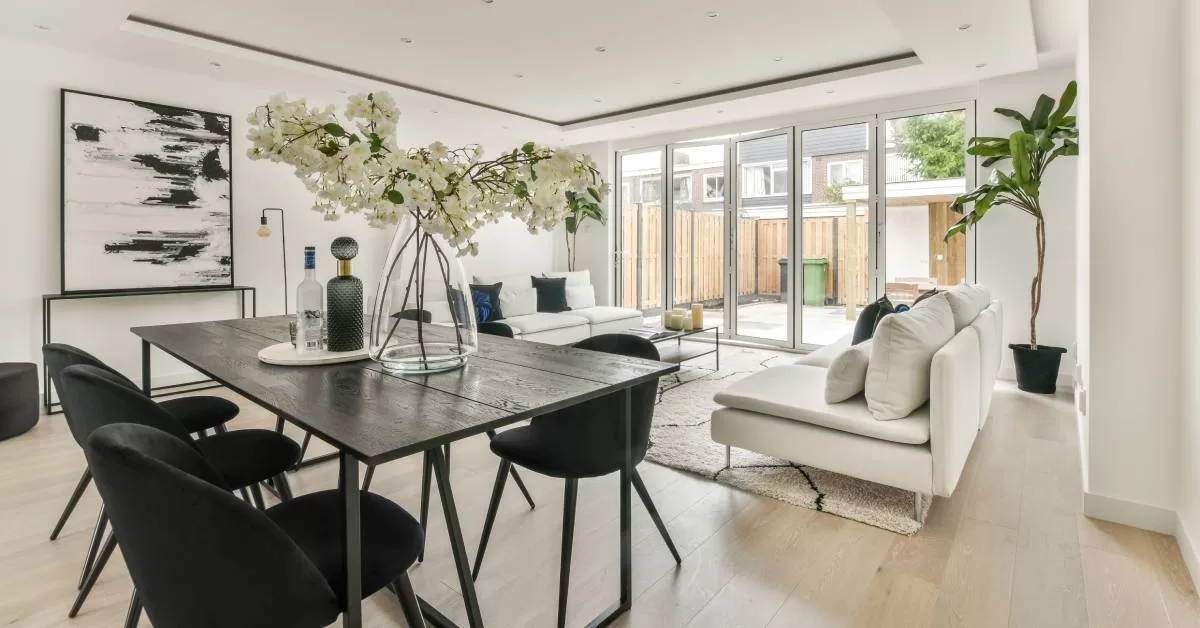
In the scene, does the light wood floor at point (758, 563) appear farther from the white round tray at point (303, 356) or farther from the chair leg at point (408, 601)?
the white round tray at point (303, 356)

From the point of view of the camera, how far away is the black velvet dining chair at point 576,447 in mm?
1766

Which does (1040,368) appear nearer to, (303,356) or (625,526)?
(625,526)

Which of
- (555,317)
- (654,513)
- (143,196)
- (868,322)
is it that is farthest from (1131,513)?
(143,196)

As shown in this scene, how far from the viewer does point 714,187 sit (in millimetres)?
6930

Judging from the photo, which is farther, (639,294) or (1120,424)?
(639,294)

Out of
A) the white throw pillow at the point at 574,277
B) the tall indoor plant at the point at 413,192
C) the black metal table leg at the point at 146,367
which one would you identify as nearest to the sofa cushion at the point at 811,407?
the tall indoor plant at the point at 413,192

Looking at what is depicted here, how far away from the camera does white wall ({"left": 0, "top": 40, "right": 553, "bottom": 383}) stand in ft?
12.9

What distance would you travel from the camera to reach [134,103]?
4.28 metres

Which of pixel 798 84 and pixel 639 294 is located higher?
pixel 798 84

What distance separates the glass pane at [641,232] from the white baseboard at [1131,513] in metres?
5.34

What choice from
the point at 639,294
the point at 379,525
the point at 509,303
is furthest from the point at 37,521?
the point at 639,294

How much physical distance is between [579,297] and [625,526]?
16.5ft

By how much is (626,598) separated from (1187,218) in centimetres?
229

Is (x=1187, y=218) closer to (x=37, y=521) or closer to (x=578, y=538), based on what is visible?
(x=578, y=538)
